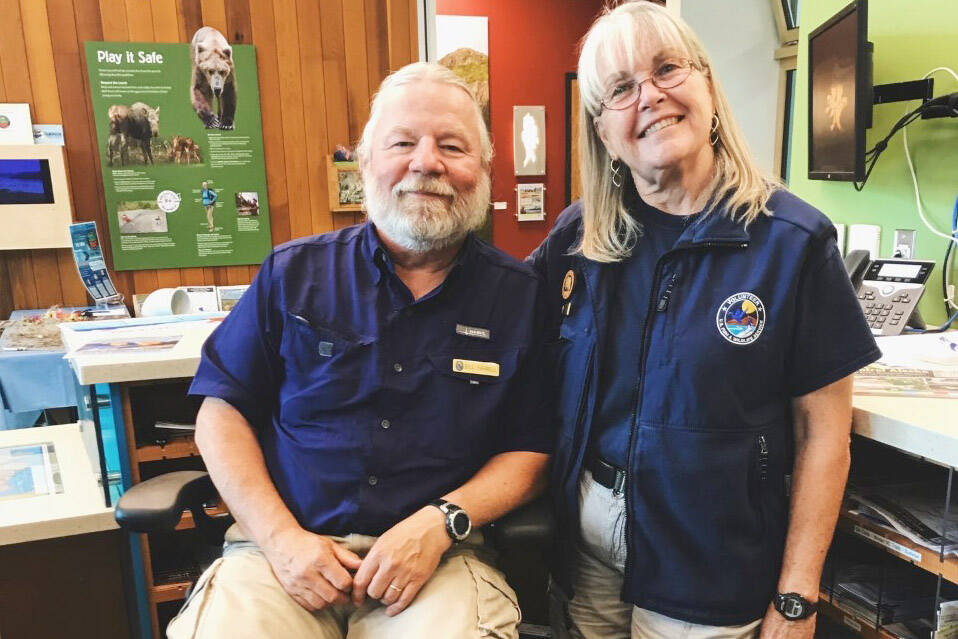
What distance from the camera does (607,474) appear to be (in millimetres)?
1280

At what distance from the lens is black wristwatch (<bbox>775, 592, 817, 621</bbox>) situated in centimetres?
117

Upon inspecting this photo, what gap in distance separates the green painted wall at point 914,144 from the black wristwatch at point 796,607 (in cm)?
155

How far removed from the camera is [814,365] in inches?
44.4

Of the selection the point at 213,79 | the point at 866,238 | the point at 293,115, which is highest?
the point at 213,79

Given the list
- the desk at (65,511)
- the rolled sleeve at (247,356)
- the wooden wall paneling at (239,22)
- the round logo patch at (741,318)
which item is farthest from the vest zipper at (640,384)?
the wooden wall paneling at (239,22)

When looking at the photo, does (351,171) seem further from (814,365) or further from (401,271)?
(814,365)

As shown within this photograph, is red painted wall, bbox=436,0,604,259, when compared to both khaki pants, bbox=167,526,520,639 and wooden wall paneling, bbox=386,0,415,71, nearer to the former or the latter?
wooden wall paneling, bbox=386,0,415,71

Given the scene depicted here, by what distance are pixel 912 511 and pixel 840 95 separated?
1706 millimetres

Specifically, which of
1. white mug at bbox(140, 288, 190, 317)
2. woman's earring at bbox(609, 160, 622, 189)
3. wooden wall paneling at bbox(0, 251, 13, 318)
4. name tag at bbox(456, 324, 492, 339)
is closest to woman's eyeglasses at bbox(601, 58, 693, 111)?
woman's earring at bbox(609, 160, 622, 189)

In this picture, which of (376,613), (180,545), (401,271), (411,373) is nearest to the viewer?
(376,613)

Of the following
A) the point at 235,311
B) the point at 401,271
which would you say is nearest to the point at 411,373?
the point at 401,271

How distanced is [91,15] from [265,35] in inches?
31.9

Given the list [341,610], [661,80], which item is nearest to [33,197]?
[341,610]

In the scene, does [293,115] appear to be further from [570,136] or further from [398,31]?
[570,136]
